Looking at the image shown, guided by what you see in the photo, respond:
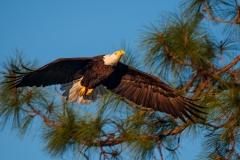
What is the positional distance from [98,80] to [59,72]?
0.42 metres

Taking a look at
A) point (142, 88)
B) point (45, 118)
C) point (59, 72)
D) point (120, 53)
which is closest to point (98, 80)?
point (59, 72)

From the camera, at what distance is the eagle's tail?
5.18 meters

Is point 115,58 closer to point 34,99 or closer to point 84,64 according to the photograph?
point 84,64

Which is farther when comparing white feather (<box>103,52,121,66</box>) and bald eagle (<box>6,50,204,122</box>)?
bald eagle (<box>6,50,204,122</box>)

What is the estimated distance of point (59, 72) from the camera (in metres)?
5.32

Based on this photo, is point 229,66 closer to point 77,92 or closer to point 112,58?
point 112,58

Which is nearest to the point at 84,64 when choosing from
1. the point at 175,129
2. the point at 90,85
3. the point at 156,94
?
the point at 90,85

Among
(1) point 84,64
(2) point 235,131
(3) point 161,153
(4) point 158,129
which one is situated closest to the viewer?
(2) point 235,131

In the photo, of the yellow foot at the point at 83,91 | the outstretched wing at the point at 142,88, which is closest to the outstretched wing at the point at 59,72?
the yellow foot at the point at 83,91

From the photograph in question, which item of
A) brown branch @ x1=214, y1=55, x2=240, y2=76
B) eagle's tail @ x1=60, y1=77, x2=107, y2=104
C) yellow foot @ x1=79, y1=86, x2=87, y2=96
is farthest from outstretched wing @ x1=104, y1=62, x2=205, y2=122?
brown branch @ x1=214, y1=55, x2=240, y2=76

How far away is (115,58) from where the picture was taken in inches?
198

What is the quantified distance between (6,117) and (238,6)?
75.6 inches

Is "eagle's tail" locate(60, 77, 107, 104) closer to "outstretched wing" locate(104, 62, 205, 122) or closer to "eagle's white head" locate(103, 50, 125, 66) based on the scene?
"outstretched wing" locate(104, 62, 205, 122)

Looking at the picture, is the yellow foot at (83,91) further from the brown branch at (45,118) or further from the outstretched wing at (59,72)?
the brown branch at (45,118)
